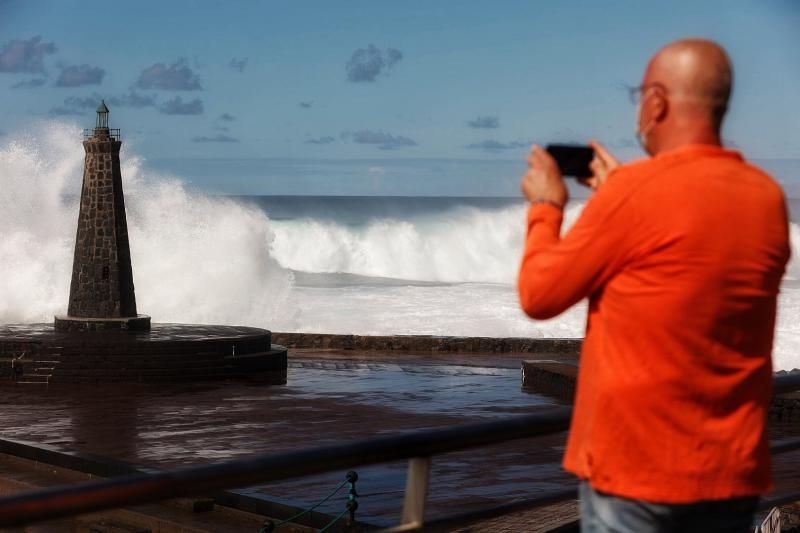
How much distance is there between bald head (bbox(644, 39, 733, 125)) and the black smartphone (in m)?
0.20

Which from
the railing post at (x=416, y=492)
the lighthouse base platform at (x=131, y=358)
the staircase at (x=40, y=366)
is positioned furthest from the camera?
the lighthouse base platform at (x=131, y=358)

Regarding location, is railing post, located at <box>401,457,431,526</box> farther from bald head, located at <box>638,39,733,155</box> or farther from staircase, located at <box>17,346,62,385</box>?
staircase, located at <box>17,346,62,385</box>

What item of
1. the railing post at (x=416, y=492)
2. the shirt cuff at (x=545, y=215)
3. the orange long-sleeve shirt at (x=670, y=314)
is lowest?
the railing post at (x=416, y=492)

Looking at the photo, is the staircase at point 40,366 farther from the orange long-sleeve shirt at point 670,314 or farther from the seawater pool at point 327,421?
the orange long-sleeve shirt at point 670,314

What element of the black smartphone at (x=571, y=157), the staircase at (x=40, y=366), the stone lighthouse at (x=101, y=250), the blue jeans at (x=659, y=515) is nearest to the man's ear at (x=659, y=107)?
the black smartphone at (x=571, y=157)

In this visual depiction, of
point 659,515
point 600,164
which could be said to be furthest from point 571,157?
point 659,515

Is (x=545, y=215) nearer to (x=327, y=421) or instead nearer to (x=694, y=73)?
(x=694, y=73)

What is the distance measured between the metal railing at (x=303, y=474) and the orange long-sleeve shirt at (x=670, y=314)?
443 mm

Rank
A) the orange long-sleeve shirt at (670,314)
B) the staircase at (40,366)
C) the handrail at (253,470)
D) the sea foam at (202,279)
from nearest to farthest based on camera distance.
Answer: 1. the handrail at (253,470)
2. the orange long-sleeve shirt at (670,314)
3. the staircase at (40,366)
4. the sea foam at (202,279)

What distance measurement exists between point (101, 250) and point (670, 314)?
2106 centimetres

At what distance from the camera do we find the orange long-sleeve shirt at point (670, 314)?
2127mm

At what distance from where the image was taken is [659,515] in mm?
2164

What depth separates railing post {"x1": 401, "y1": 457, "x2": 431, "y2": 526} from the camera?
261 centimetres

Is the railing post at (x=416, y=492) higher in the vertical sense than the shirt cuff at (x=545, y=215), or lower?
lower
